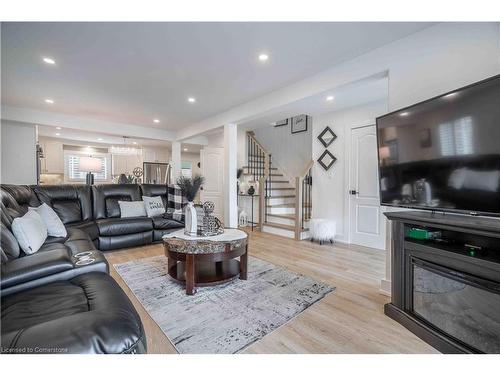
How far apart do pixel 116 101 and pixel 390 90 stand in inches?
166

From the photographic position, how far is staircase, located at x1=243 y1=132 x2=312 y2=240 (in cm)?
441

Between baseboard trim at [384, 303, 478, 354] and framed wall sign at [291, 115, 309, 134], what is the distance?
15.3 feet

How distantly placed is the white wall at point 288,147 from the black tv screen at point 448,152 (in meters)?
3.55

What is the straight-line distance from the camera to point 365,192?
12.8ft

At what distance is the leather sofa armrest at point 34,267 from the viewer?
127 centimetres

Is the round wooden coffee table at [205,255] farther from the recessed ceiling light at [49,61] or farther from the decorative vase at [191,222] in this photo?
the recessed ceiling light at [49,61]

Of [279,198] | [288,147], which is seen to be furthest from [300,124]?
[279,198]

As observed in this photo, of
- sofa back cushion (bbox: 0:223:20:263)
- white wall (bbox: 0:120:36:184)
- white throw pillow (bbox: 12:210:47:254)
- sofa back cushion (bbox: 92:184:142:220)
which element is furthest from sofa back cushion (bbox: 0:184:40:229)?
white wall (bbox: 0:120:36:184)

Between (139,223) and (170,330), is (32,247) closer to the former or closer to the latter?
(170,330)

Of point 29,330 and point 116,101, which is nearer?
point 29,330

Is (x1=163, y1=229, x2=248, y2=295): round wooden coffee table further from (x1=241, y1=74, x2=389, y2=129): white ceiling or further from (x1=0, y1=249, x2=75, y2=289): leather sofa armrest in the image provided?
(x1=241, y1=74, x2=389, y2=129): white ceiling

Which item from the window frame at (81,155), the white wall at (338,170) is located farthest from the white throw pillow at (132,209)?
the window frame at (81,155)
